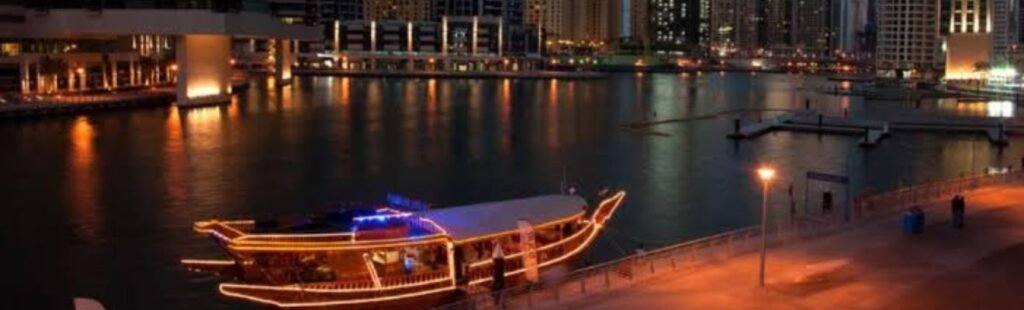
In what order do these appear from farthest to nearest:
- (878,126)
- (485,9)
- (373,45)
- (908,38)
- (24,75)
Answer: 1. (908,38)
2. (485,9)
3. (373,45)
4. (24,75)
5. (878,126)

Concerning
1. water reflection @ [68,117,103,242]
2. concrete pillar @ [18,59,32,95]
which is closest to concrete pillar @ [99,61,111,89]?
concrete pillar @ [18,59,32,95]

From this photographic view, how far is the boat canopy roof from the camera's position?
20344 mm

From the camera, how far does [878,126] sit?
63719 millimetres

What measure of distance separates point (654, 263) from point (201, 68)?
63734 mm

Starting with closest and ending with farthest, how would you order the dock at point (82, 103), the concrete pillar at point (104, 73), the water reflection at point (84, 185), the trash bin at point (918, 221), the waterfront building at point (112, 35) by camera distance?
the trash bin at point (918, 221), the water reflection at point (84, 185), the dock at point (82, 103), the waterfront building at point (112, 35), the concrete pillar at point (104, 73)

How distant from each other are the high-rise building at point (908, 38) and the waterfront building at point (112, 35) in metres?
Result: 120

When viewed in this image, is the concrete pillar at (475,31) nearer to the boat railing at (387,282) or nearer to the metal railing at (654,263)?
the metal railing at (654,263)

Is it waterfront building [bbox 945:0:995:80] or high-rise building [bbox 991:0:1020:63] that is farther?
high-rise building [bbox 991:0:1020:63]

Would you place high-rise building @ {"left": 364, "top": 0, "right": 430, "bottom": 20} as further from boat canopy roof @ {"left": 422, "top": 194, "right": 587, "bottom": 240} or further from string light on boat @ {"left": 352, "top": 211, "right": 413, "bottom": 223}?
string light on boat @ {"left": 352, "top": 211, "right": 413, "bottom": 223}

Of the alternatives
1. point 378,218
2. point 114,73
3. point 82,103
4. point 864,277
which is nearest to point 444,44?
point 114,73

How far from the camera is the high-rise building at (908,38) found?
579ft

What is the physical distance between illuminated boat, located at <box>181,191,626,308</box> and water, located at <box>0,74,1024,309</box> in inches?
111

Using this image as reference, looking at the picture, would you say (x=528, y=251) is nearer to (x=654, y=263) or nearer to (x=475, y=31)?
(x=654, y=263)

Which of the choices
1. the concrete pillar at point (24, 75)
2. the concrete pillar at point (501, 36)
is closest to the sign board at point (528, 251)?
the concrete pillar at point (24, 75)
